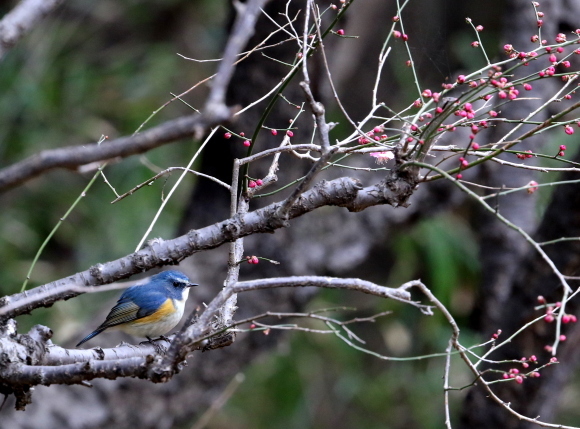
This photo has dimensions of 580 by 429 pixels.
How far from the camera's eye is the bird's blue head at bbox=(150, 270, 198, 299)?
3.27 m

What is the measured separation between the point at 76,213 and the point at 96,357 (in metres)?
4.50

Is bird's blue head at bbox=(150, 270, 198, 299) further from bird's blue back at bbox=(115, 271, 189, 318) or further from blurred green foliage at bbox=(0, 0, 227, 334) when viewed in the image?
blurred green foliage at bbox=(0, 0, 227, 334)

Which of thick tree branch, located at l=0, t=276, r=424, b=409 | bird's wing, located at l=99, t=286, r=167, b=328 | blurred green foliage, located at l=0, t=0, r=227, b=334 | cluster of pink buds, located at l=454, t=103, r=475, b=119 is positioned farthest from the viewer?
blurred green foliage, located at l=0, t=0, r=227, b=334

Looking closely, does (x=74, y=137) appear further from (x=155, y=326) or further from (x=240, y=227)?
(x=240, y=227)

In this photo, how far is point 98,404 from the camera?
12.9 feet

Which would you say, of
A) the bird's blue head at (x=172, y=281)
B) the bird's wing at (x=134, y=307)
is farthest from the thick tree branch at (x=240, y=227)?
Answer: the bird's blue head at (x=172, y=281)

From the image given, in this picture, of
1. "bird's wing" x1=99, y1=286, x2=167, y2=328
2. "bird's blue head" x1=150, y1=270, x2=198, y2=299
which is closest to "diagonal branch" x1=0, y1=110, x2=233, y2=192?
"bird's wing" x1=99, y1=286, x2=167, y2=328

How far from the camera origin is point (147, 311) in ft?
10.2

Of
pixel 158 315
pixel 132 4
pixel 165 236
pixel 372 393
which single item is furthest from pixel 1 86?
pixel 372 393

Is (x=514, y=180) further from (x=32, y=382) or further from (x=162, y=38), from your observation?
(x=162, y=38)

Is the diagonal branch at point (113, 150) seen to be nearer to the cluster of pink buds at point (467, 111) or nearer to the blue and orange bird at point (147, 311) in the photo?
the cluster of pink buds at point (467, 111)

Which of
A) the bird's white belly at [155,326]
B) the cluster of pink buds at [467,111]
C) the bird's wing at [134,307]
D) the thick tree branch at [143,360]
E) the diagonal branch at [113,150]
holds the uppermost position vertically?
the diagonal branch at [113,150]

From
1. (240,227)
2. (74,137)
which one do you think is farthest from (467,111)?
(74,137)

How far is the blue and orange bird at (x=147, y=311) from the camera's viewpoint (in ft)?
10.2
